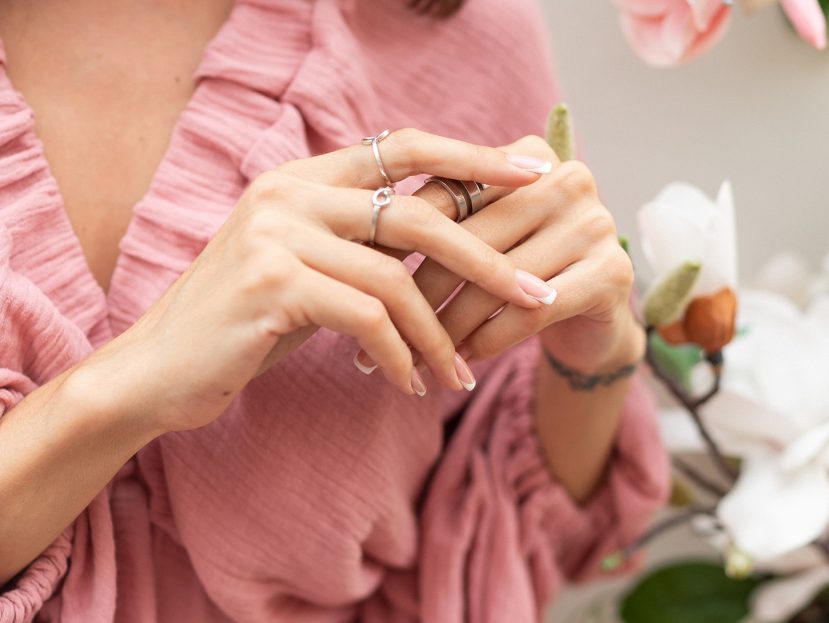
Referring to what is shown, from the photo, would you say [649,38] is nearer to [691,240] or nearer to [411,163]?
[691,240]

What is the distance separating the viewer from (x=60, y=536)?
25.8 inches

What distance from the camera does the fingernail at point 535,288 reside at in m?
0.56

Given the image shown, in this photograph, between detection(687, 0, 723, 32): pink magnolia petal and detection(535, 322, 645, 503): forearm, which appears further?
detection(535, 322, 645, 503): forearm

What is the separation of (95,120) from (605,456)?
0.59m

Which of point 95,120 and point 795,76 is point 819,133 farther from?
point 95,120

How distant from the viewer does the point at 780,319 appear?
912 mm

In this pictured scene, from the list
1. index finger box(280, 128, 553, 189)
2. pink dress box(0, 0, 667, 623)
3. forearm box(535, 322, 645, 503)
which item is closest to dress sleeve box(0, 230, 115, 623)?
pink dress box(0, 0, 667, 623)

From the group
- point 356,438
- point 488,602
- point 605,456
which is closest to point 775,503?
point 605,456

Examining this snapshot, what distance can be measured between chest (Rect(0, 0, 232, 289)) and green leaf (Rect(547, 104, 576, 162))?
1.07 feet

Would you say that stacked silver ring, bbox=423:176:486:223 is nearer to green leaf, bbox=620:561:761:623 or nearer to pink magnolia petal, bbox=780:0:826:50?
pink magnolia petal, bbox=780:0:826:50

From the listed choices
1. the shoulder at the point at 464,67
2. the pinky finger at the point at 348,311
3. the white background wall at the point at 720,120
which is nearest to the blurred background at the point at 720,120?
the white background wall at the point at 720,120

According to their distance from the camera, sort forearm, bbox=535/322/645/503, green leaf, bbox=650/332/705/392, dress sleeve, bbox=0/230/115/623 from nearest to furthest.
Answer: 1. dress sleeve, bbox=0/230/115/623
2. forearm, bbox=535/322/645/503
3. green leaf, bbox=650/332/705/392

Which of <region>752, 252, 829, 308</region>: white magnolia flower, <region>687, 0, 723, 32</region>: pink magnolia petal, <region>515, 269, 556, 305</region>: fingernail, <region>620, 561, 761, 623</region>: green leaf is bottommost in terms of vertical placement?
<region>620, 561, 761, 623</region>: green leaf

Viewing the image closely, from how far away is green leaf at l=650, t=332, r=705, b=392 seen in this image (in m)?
0.96
